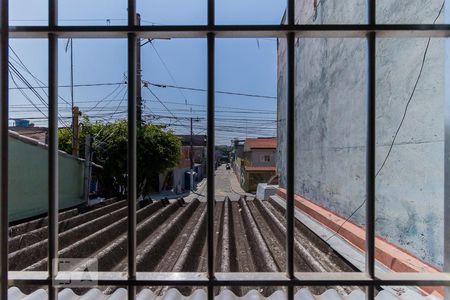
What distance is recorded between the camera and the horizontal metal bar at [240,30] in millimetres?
866

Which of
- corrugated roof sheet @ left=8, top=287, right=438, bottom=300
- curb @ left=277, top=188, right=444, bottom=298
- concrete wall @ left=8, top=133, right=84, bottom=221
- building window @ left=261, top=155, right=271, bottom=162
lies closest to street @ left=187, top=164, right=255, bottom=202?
building window @ left=261, top=155, right=271, bottom=162

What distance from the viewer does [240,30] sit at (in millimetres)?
887

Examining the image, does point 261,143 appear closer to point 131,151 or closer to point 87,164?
point 87,164

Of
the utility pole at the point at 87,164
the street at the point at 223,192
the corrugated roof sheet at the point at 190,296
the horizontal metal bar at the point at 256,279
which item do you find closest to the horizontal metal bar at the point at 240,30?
the horizontal metal bar at the point at 256,279

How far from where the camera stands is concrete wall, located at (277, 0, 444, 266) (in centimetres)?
191

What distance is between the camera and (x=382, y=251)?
2.28m

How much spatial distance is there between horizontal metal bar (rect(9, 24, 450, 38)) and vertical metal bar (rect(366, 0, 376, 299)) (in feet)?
0.18

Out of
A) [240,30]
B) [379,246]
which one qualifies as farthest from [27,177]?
[240,30]

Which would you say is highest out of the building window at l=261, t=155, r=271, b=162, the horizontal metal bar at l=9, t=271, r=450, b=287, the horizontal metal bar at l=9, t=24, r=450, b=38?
the horizontal metal bar at l=9, t=24, r=450, b=38

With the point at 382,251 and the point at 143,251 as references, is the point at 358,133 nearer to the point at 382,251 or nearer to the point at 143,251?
the point at 382,251

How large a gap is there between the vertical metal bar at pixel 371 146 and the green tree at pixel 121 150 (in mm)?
11737

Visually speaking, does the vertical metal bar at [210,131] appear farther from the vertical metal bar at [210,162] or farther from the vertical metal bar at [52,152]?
the vertical metal bar at [52,152]

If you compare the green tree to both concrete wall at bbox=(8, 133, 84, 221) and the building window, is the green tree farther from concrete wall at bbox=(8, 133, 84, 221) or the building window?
the building window

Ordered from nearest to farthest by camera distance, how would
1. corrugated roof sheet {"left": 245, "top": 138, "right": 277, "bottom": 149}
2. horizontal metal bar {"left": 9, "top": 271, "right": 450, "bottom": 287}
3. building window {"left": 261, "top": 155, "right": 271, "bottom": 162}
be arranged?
horizontal metal bar {"left": 9, "top": 271, "right": 450, "bottom": 287}, corrugated roof sheet {"left": 245, "top": 138, "right": 277, "bottom": 149}, building window {"left": 261, "top": 155, "right": 271, "bottom": 162}
